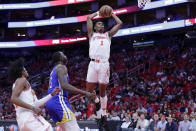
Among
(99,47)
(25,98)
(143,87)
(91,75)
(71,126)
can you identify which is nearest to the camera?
(25,98)

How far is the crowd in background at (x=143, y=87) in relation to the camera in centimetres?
1298

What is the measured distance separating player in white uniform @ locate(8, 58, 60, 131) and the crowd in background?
6283mm

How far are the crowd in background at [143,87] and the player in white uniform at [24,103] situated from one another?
6.28 metres

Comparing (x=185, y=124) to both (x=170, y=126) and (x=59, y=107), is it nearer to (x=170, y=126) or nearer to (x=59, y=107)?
(x=170, y=126)

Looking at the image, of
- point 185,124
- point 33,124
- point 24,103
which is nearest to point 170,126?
point 185,124

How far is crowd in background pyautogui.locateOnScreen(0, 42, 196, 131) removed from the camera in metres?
13.0

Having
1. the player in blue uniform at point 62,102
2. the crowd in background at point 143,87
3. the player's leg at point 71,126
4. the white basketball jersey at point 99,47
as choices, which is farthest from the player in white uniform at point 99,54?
the crowd in background at point 143,87

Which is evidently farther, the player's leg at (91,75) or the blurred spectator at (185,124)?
the blurred spectator at (185,124)

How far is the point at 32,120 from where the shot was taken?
14.4 feet

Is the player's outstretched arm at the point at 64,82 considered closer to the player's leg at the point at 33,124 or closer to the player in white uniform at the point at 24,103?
the player in white uniform at the point at 24,103

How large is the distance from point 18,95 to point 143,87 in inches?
555

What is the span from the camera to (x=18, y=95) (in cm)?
438

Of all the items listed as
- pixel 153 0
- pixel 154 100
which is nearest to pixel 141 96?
pixel 154 100

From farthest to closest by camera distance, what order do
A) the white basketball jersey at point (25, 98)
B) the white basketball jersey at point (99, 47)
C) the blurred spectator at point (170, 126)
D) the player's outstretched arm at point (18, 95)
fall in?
the blurred spectator at point (170, 126), the white basketball jersey at point (99, 47), the white basketball jersey at point (25, 98), the player's outstretched arm at point (18, 95)
